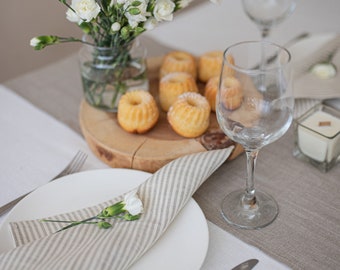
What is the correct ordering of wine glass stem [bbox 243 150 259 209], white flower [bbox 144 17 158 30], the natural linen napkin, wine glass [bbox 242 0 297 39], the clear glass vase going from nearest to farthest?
the natural linen napkin → wine glass stem [bbox 243 150 259 209] → white flower [bbox 144 17 158 30] → the clear glass vase → wine glass [bbox 242 0 297 39]

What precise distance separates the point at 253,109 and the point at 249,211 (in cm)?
16

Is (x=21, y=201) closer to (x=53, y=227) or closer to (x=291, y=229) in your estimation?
(x=53, y=227)

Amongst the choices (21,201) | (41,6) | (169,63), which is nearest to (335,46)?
(169,63)

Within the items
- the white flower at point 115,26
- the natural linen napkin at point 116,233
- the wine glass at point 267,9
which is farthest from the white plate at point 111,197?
the wine glass at point 267,9

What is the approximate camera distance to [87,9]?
2.50 ft

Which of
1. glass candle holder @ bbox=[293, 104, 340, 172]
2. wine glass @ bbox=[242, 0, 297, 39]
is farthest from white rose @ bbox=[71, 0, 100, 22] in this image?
wine glass @ bbox=[242, 0, 297, 39]

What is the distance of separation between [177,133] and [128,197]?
23 centimetres

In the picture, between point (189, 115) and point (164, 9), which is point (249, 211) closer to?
point (189, 115)

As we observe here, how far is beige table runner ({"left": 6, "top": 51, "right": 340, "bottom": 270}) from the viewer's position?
702 millimetres

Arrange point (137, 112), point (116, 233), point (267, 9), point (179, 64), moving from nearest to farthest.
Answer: point (116, 233) < point (137, 112) < point (179, 64) < point (267, 9)

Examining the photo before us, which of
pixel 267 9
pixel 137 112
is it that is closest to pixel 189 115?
pixel 137 112

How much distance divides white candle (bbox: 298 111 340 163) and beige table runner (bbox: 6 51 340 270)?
28 millimetres

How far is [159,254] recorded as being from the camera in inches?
26.7

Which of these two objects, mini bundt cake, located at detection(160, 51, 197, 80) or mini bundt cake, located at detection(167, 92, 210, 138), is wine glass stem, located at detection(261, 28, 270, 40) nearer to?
mini bundt cake, located at detection(160, 51, 197, 80)
